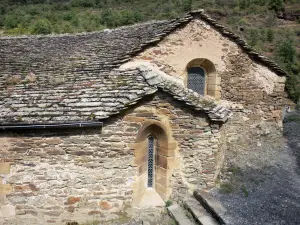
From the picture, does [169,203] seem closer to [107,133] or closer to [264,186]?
[107,133]

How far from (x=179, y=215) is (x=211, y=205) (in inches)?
32.7

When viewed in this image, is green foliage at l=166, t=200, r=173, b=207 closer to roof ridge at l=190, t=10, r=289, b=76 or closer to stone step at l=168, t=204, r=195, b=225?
stone step at l=168, t=204, r=195, b=225

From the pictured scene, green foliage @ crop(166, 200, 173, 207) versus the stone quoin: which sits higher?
the stone quoin

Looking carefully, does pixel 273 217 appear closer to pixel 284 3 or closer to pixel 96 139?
pixel 96 139

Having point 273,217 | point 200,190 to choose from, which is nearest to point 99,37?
point 200,190

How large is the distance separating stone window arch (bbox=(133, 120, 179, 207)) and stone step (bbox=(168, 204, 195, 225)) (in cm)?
37

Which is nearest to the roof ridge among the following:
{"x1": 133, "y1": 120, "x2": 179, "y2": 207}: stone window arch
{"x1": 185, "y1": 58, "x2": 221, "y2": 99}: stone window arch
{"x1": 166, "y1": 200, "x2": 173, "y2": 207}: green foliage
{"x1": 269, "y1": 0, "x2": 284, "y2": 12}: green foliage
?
{"x1": 185, "y1": 58, "x2": 221, "y2": 99}: stone window arch

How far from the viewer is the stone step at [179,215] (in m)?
6.00

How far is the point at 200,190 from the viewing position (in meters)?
6.90

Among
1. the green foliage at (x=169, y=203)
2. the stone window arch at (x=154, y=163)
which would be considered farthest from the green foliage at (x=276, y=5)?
the green foliage at (x=169, y=203)

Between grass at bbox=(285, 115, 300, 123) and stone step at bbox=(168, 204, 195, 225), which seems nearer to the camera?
stone step at bbox=(168, 204, 195, 225)

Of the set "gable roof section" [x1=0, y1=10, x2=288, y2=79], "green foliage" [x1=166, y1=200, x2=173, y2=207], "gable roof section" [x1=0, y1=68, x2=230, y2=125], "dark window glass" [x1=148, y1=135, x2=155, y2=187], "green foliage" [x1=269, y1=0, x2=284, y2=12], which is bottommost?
"green foliage" [x1=166, y1=200, x2=173, y2=207]

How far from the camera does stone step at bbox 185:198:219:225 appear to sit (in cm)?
574

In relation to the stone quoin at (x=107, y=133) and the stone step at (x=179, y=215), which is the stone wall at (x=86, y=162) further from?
the stone step at (x=179, y=215)
